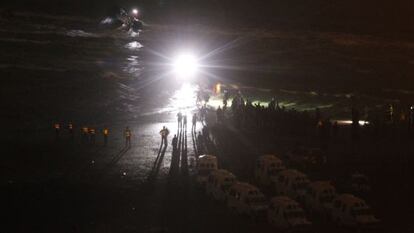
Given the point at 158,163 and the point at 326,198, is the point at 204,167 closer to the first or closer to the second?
the point at 158,163

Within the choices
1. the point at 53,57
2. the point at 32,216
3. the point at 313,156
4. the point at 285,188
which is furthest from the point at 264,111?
the point at 53,57

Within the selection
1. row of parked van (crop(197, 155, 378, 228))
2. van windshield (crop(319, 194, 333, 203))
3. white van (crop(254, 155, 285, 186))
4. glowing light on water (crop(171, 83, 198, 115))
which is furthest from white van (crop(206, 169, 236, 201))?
glowing light on water (crop(171, 83, 198, 115))

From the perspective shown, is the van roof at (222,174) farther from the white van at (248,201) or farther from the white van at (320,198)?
the white van at (320,198)

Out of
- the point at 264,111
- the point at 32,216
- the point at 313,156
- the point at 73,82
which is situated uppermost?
the point at 73,82

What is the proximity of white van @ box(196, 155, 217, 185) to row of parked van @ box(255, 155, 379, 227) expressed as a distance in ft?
10.8

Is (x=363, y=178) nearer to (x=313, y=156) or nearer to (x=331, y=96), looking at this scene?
(x=313, y=156)

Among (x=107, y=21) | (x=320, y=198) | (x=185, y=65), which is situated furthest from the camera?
(x=107, y=21)

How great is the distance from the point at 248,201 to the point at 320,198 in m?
A: 4.31

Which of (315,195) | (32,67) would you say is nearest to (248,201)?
(315,195)

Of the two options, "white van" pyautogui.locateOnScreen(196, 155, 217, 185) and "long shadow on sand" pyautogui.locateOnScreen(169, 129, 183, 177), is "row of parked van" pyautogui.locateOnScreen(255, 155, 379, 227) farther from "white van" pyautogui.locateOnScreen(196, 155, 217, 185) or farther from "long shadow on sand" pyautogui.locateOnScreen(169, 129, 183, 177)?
"long shadow on sand" pyautogui.locateOnScreen(169, 129, 183, 177)

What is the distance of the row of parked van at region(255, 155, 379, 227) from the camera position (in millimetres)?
29141

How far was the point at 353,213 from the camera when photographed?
2908cm

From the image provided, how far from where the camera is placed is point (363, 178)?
36625 millimetres

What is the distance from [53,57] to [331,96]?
49825mm
